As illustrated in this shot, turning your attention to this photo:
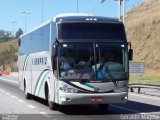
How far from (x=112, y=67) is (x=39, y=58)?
4889 millimetres

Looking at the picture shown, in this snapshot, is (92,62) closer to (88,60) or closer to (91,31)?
(88,60)

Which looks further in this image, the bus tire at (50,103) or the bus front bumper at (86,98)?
the bus tire at (50,103)

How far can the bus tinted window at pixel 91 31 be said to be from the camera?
17.0 metres

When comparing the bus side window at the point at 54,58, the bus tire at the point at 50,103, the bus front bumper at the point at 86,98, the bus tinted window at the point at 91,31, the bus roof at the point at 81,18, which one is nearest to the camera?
the bus front bumper at the point at 86,98

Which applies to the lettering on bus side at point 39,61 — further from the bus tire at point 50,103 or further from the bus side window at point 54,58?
the bus side window at point 54,58

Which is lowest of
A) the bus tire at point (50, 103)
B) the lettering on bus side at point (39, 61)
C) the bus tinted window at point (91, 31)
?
the bus tire at point (50, 103)

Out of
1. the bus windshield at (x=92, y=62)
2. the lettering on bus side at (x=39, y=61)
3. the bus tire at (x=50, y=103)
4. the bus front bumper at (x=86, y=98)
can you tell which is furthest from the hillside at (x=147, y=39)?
the bus front bumper at (x=86, y=98)

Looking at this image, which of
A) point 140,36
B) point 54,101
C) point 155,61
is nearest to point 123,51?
point 54,101

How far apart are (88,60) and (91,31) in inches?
43.3

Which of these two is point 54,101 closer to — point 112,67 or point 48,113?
point 48,113

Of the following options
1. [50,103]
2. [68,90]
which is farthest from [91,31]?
[50,103]

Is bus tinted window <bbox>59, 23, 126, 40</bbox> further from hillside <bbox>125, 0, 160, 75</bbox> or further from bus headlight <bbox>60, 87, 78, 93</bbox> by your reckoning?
hillside <bbox>125, 0, 160, 75</bbox>

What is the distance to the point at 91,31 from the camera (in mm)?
17188

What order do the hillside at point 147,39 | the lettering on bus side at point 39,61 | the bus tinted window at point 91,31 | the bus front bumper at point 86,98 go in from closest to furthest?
1. the bus front bumper at point 86,98
2. the bus tinted window at point 91,31
3. the lettering on bus side at point 39,61
4. the hillside at point 147,39
